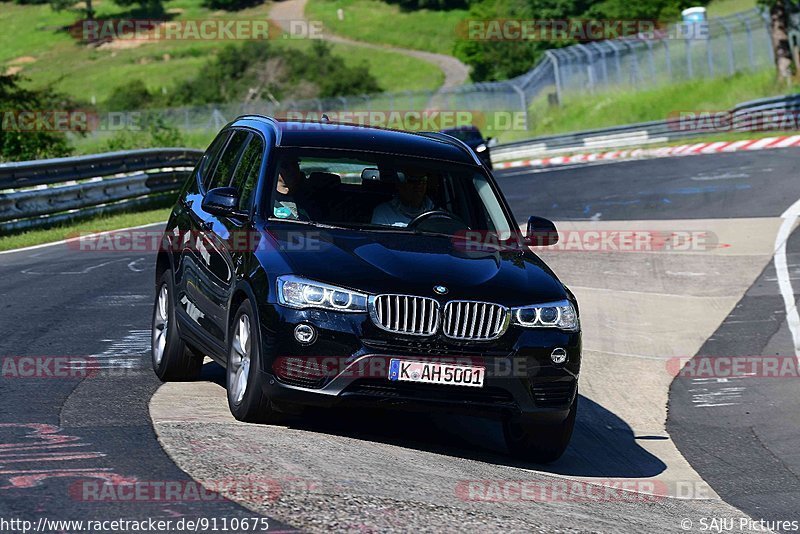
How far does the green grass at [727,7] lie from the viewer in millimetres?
82438

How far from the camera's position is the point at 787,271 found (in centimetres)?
1559

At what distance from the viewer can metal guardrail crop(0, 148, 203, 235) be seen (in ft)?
66.5

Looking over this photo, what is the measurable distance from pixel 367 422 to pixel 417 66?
106942mm

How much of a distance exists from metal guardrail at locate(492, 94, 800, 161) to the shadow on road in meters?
30.8

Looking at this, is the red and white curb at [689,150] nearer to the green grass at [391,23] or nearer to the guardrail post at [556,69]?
the guardrail post at [556,69]

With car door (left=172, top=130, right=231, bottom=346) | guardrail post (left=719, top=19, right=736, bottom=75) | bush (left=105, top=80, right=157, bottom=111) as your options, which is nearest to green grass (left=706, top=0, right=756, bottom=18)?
guardrail post (left=719, top=19, right=736, bottom=75)

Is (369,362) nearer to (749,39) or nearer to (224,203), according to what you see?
(224,203)

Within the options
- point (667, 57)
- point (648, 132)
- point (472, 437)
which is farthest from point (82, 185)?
point (667, 57)

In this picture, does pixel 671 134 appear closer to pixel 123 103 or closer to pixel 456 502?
pixel 456 502

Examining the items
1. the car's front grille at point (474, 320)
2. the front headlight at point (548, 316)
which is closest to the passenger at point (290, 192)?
the car's front grille at point (474, 320)

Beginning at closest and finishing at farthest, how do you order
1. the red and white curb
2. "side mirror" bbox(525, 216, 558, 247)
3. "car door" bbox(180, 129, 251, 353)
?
"car door" bbox(180, 129, 251, 353), "side mirror" bbox(525, 216, 558, 247), the red and white curb

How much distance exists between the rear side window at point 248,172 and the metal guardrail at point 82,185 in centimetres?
1165

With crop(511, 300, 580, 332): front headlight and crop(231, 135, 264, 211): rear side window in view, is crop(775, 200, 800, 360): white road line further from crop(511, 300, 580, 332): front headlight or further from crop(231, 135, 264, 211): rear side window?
crop(231, 135, 264, 211): rear side window

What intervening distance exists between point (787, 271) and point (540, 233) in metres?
7.82
